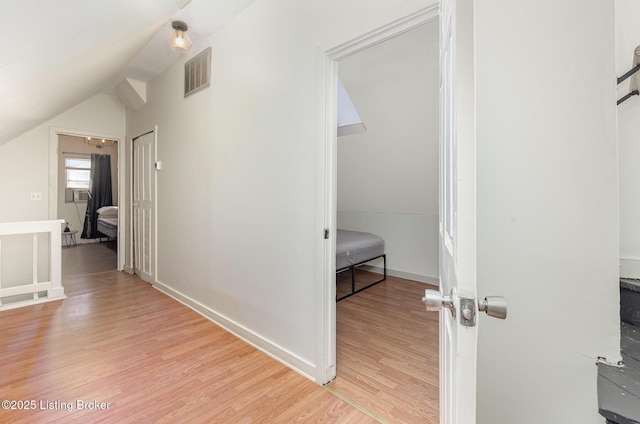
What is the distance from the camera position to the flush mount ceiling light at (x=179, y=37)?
89.5 inches

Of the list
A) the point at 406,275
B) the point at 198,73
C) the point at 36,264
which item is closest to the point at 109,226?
the point at 36,264

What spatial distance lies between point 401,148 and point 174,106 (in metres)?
2.54

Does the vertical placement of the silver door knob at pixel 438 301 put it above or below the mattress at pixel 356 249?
above

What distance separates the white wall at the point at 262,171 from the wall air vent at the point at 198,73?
9cm

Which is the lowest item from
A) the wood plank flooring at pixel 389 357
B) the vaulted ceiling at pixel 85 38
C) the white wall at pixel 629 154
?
the wood plank flooring at pixel 389 357

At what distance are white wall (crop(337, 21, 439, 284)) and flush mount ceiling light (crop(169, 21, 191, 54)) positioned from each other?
137 centimetres

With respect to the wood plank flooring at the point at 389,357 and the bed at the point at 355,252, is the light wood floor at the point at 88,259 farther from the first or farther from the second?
the wood plank flooring at the point at 389,357

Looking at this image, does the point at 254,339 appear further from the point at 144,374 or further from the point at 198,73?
the point at 198,73

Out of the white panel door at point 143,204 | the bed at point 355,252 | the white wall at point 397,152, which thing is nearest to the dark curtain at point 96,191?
the white panel door at point 143,204

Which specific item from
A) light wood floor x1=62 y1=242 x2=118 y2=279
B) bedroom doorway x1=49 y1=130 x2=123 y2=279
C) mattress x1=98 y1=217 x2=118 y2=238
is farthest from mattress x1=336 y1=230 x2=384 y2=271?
bedroom doorway x1=49 y1=130 x2=123 y2=279

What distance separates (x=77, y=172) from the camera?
22.9ft

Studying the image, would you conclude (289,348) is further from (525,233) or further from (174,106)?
(174,106)

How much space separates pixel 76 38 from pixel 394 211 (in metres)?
3.52

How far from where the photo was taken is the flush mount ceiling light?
89.5 inches
